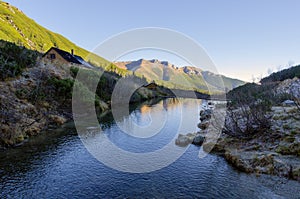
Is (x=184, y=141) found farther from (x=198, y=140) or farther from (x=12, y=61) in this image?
(x=12, y=61)

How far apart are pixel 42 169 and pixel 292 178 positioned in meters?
16.5

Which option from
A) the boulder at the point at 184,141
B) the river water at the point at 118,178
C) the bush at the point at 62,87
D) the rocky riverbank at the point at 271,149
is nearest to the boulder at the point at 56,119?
the bush at the point at 62,87

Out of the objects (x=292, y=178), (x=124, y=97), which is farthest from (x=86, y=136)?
(x=124, y=97)

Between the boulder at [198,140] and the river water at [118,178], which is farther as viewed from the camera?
the boulder at [198,140]

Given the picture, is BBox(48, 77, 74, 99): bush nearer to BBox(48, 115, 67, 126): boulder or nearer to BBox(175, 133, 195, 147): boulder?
BBox(48, 115, 67, 126): boulder

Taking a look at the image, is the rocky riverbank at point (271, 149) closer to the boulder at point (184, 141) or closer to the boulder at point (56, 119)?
the boulder at point (184, 141)

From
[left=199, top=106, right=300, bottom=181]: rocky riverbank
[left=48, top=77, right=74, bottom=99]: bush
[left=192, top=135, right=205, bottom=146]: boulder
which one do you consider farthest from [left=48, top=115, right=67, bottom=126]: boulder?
[left=199, top=106, right=300, bottom=181]: rocky riverbank

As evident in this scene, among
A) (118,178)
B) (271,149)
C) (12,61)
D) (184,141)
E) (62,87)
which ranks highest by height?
(12,61)

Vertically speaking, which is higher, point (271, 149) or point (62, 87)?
point (271, 149)

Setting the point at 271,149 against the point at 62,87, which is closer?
the point at 271,149

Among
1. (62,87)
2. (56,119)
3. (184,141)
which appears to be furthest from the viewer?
(62,87)

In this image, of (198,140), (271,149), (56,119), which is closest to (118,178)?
(198,140)

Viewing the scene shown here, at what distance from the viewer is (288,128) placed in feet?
56.2

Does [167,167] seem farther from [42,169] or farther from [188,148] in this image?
[42,169]
